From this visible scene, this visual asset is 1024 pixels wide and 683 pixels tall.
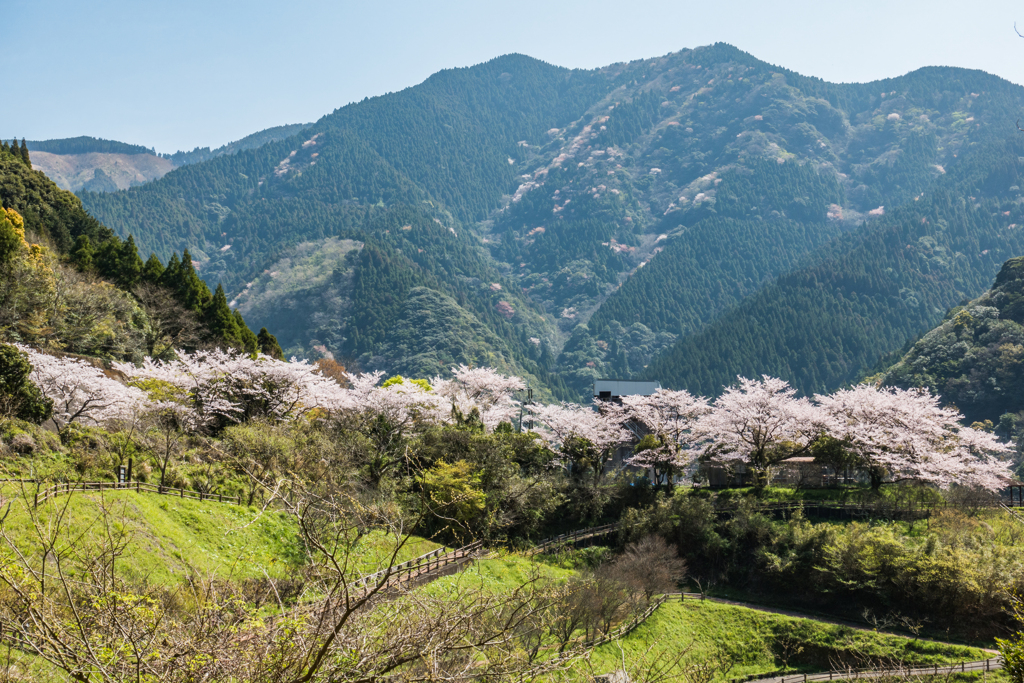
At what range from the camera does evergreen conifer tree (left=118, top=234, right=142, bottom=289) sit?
45219 millimetres

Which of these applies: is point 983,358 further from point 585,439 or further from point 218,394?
point 218,394

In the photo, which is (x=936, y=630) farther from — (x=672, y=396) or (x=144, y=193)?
(x=144, y=193)

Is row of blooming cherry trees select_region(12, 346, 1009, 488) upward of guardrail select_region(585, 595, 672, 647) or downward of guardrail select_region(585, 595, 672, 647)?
upward

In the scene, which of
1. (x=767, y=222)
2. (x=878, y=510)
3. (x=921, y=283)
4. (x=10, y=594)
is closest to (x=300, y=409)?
(x=10, y=594)

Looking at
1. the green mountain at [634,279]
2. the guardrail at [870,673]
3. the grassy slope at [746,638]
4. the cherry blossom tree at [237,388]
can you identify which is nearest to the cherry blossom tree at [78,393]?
the cherry blossom tree at [237,388]

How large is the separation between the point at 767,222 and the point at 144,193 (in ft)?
563

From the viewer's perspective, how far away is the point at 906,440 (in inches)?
1337

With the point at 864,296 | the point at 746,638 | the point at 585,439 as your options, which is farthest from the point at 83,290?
the point at 864,296

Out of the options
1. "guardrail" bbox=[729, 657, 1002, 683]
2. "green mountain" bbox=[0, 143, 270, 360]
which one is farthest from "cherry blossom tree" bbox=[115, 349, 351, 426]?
"guardrail" bbox=[729, 657, 1002, 683]

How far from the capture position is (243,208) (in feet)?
643

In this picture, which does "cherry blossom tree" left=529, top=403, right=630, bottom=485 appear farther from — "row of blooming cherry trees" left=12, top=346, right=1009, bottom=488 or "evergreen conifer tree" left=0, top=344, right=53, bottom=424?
"evergreen conifer tree" left=0, top=344, right=53, bottom=424

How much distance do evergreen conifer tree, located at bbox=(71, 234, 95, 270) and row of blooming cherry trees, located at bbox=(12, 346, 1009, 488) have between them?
425 inches

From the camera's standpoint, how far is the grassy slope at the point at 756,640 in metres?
24.0

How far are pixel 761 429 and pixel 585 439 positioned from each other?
967 cm
